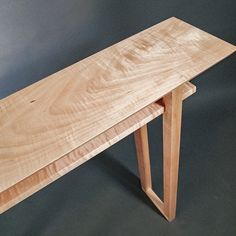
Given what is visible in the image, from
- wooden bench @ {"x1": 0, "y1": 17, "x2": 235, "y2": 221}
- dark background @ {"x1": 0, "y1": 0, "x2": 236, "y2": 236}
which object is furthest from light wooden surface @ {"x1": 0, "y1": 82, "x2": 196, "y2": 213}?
dark background @ {"x1": 0, "y1": 0, "x2": 236, "y2": 236}

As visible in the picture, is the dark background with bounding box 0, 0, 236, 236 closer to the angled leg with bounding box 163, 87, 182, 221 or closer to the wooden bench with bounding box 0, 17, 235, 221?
the angled leg with bounding box 163, 87, 182, 221

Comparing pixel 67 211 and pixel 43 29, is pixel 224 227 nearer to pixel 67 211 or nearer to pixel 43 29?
pixel 67 211

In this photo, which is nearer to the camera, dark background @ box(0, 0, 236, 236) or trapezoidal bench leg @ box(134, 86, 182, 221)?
trapezoidal bench leg @ box(134, 86, 182, 221)

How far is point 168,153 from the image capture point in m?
0.92

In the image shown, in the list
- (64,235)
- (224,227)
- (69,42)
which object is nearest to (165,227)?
(224,227)

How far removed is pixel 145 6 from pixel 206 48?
0.59 meters

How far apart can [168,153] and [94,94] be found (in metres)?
0.32

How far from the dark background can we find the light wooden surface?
2.00ft

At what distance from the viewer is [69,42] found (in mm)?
1260

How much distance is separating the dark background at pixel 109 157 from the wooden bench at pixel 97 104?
413mm

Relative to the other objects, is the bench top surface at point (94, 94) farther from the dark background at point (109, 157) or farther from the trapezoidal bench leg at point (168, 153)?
the dark background at point (109, 157)

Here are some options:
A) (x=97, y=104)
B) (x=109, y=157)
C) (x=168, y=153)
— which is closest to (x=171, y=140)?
(x=168, y=153)

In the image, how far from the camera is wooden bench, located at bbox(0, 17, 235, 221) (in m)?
0.66

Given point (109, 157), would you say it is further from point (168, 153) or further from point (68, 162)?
point (68, 162)
